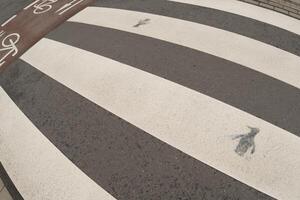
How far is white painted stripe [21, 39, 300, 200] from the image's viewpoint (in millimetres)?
4262

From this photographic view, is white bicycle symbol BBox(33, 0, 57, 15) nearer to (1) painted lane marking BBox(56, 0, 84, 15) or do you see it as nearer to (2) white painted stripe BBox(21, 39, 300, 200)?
(1) painted lane marking BBox(56, 0, 84, 15)

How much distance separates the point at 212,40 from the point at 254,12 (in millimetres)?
1354

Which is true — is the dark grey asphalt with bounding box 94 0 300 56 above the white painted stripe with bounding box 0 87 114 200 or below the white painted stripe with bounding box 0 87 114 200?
above

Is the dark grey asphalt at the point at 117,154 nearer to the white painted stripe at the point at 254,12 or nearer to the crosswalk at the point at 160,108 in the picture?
the crosswalk at the point at 160,108

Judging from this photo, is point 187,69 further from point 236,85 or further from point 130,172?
point 130,172

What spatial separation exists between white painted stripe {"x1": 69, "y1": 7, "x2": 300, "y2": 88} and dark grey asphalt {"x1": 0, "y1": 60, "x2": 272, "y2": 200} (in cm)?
194

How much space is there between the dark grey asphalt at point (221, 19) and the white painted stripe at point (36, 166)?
333 cm

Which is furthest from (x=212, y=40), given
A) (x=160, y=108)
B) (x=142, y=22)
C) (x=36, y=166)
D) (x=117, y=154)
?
(x=36, y=166)

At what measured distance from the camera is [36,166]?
4.82 meters

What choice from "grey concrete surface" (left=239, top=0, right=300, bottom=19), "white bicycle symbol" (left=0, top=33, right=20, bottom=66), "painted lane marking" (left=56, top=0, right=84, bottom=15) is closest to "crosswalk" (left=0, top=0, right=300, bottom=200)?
"grey concrete surface" (left=239, top=0, right=300, bottom=19)

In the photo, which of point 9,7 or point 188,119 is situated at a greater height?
point 188,119

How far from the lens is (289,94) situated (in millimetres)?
5129

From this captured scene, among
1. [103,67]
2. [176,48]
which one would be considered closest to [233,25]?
[176,48]

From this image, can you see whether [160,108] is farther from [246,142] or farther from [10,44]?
[10,44]
